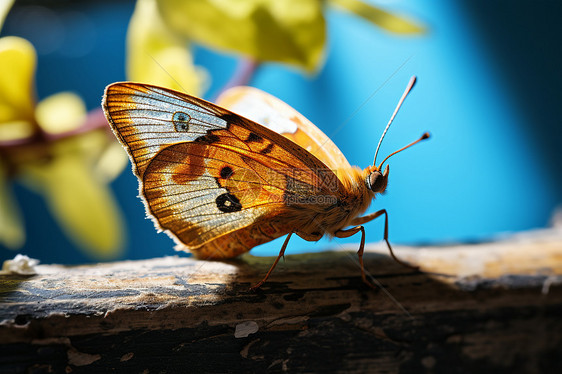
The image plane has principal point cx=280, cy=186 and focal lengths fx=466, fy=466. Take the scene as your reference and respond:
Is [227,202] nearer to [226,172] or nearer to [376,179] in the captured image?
[226,172]

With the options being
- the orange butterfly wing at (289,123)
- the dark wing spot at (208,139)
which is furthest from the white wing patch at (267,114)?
the dark wing spot at (208,139)

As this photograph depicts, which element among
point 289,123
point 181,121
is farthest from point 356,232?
point 181,121

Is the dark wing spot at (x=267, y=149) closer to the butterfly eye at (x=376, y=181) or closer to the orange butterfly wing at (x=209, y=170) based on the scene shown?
the orange butterfly wing at (x=209, y=170)

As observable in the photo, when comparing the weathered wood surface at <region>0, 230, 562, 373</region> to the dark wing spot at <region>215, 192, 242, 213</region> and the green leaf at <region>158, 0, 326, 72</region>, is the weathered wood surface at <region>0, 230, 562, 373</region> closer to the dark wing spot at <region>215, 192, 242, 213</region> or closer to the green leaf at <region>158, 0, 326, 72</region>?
the dark wing spot at <region>215, 192, 242, 213</region>

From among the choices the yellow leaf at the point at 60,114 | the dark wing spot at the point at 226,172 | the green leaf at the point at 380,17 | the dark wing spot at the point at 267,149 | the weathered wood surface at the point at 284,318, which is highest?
the green leaf at the point at 380,17

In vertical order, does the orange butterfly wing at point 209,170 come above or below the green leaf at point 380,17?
below

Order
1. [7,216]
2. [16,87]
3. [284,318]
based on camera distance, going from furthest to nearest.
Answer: [7,216] → [16,87] → [284,318]
